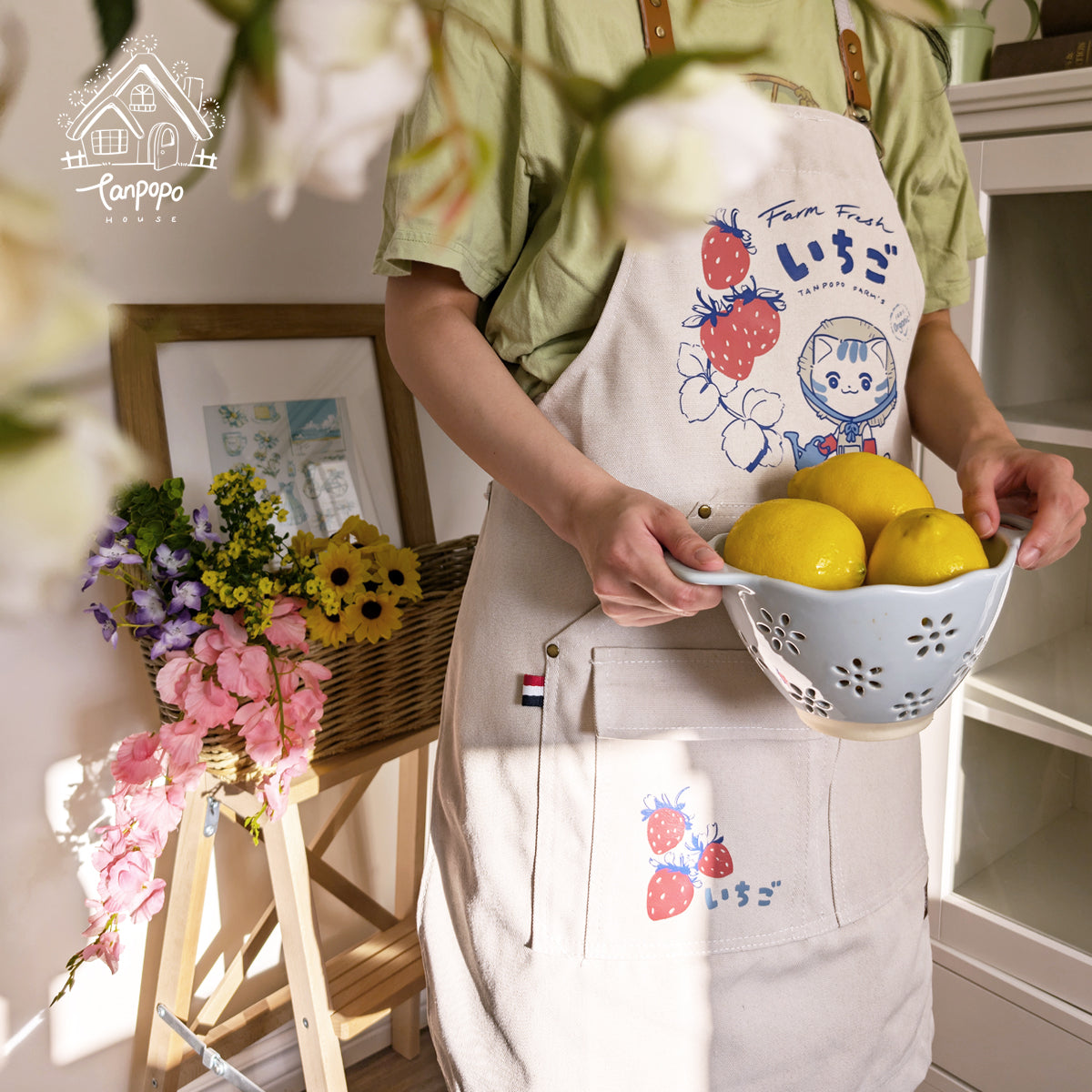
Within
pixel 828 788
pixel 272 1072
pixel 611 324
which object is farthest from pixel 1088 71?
pixel 272 1072

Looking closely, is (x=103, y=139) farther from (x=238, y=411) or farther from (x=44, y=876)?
(x=44, y=876)

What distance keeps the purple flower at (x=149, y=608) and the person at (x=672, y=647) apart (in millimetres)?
358

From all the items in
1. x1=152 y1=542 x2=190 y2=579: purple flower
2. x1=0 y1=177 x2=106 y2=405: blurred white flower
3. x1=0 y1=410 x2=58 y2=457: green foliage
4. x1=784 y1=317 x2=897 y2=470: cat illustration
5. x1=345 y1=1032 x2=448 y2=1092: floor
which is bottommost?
x1=345 y1=1032 x2=448 y2=1092: floor

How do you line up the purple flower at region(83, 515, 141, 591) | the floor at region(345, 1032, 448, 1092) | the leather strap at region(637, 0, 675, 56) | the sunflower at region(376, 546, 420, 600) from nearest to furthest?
the leather strap at region(637, 0, 675, 56) → the purple flower at region(83, 515, 141, 591) → the sunflower at region(376, 546, 420, 600) → the floor at region(345, 1032, 448, 1092)

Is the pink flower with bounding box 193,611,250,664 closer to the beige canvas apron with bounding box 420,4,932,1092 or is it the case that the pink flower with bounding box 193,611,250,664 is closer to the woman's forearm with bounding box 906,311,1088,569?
the beige canvas apron with bounding box 420,4,932,1092

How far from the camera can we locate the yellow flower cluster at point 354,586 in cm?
111

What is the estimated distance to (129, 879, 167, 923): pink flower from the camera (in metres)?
1.17

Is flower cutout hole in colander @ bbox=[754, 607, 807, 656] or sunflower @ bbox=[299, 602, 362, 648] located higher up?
flower cutout hole in colander @ bbox=[754, 607, 807, 656]

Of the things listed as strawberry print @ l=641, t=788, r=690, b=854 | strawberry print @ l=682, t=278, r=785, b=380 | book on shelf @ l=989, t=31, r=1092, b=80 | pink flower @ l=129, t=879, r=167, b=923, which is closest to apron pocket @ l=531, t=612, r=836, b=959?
strawberry print @ l=641, t=788, r=690, b=854

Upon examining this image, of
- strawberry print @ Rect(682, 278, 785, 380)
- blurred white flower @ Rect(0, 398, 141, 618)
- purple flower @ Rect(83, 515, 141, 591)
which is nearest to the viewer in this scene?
blurred white flower @ Rect(0, 398, 141, 618)

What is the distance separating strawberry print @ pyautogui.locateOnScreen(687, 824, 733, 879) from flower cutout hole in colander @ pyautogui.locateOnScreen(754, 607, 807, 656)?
25 cm

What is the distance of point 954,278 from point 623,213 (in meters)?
0.93

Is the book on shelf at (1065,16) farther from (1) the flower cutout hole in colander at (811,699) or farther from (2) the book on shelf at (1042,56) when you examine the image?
(1) the flower cutout hole in colander at (811,699)

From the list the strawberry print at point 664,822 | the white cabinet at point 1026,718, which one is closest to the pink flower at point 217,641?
the strawberry print at point 664,822
